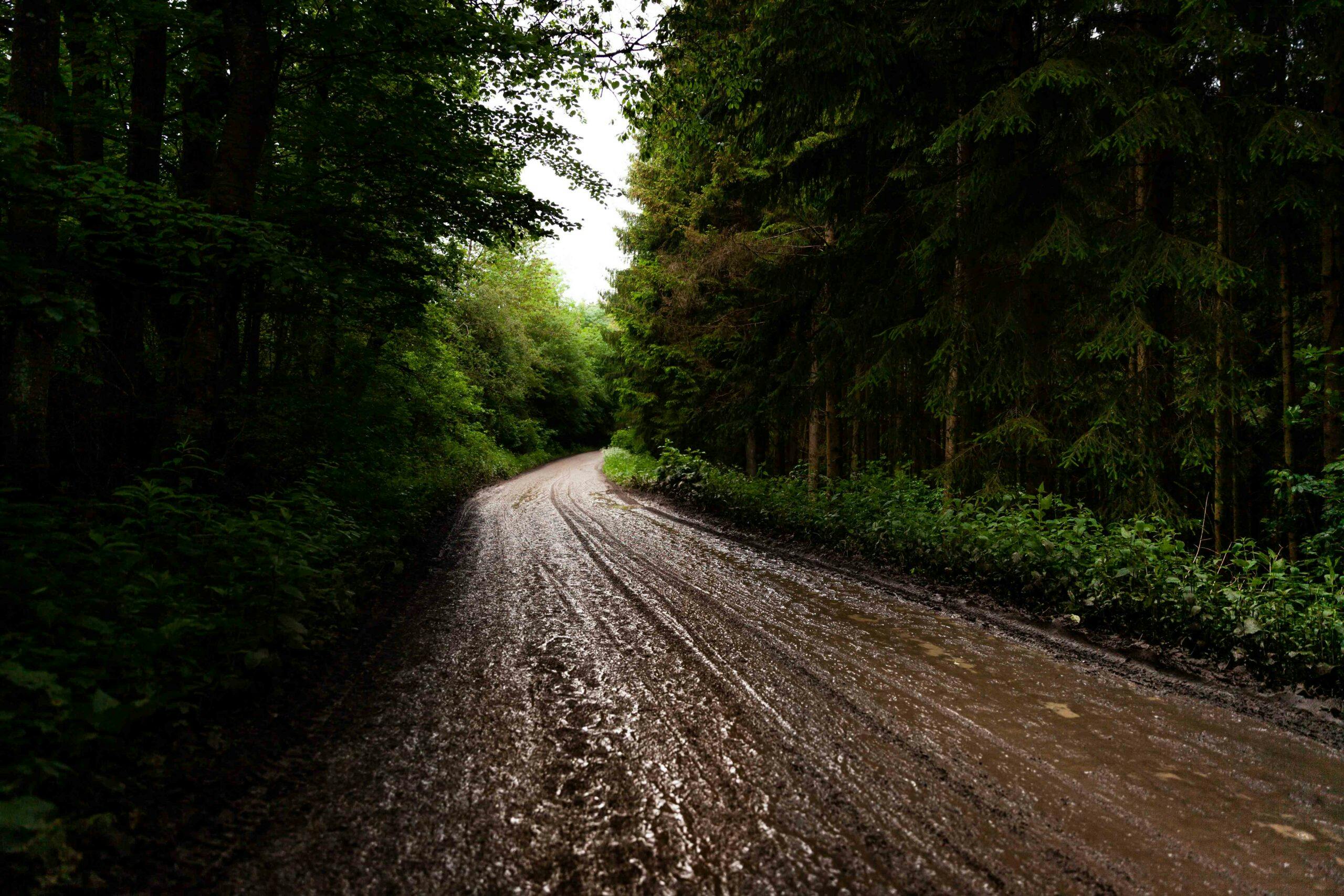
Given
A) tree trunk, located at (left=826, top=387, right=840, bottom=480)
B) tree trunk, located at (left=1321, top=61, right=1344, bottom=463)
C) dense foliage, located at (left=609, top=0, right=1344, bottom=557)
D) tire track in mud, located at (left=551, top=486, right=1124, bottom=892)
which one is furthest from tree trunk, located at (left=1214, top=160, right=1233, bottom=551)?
tree trunk, located at (left=826, top=387, right=840, bottom=480)

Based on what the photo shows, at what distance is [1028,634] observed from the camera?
515cm

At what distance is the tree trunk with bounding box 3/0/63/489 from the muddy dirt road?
3.47 metres

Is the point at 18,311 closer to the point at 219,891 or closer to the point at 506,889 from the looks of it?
the point at 219,891

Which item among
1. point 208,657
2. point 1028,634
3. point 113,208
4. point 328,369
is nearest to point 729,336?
point 328,369

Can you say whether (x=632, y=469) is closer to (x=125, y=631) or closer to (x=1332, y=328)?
(x=1332, y=328)

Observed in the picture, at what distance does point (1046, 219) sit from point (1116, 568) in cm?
381

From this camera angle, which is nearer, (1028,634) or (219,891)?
(219,891)

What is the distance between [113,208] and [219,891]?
5016mm

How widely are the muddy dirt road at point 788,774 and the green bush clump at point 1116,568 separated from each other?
792 mm

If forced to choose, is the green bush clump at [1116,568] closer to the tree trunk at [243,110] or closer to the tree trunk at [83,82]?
the tree trunk at [243,110]

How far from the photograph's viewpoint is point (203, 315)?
5.71 meters

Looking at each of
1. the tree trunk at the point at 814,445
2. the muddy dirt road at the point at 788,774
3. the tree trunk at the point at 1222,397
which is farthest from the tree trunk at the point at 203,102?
the tree trunk at the point at 1222,397

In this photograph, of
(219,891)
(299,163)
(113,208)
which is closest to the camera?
(219,891)

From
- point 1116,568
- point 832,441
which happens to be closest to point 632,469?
point 832,441
